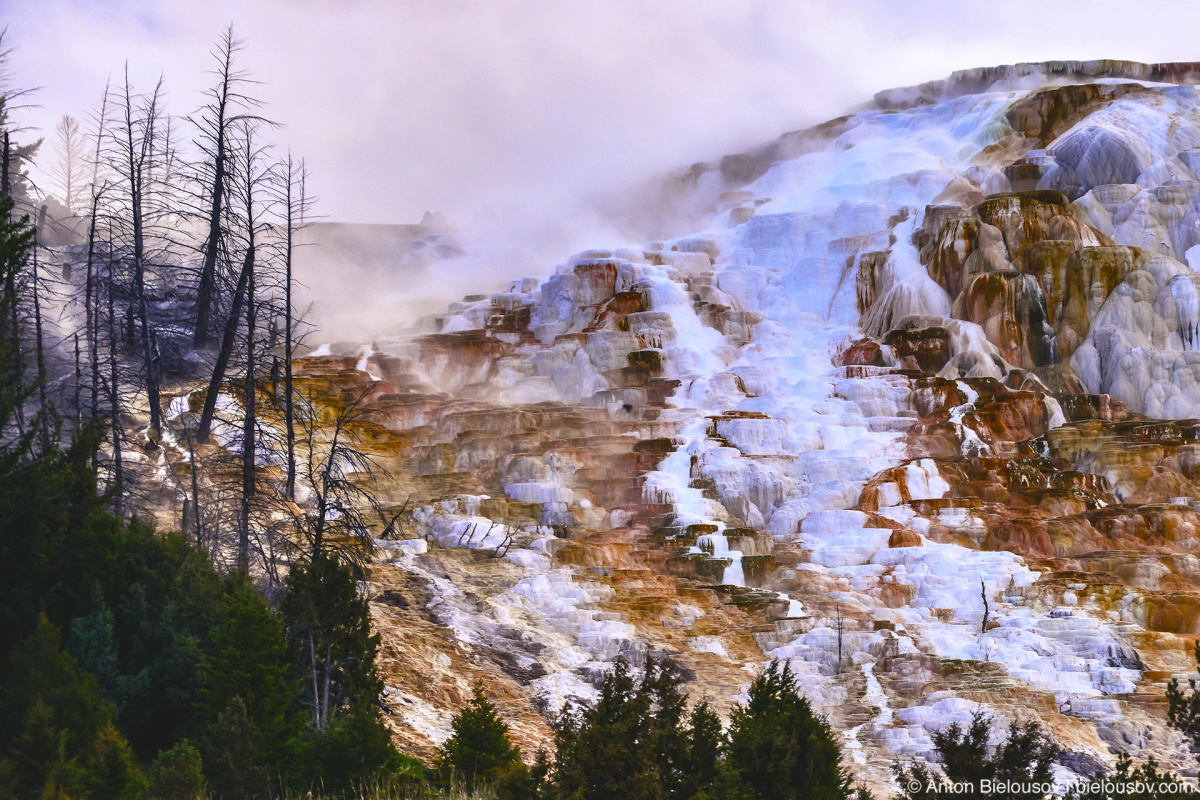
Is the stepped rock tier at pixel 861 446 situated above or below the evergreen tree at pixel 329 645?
above

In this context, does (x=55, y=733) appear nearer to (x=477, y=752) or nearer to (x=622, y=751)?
(x=477, y=752)

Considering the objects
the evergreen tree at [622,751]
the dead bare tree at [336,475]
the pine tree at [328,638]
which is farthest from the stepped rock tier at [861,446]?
the evergreen tree at [622,751]

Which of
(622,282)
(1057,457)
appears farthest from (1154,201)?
(622,282)

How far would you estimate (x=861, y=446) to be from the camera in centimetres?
3556

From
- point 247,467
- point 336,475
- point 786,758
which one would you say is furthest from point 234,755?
point 336,475

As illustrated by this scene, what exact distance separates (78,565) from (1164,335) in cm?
4209

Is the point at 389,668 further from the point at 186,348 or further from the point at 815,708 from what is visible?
the point at 186,348

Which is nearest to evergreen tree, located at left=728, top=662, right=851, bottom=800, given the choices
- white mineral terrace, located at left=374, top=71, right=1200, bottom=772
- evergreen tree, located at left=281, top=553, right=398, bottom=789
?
evergreen tree, located at left=281, top=553, right=398, bottom=789

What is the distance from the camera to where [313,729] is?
11.9 meters

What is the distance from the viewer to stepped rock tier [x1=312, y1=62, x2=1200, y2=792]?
2139 centimetres

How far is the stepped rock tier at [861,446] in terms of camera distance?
2139 cm

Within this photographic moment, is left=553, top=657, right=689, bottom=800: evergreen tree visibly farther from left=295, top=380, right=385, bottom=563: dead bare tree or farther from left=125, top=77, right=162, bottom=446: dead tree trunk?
left=125, top=77, right=162, bottom=446: dead tree trunk

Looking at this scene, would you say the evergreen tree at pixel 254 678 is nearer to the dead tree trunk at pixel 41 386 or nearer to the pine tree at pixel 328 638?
the pine tree at pixel 328 638

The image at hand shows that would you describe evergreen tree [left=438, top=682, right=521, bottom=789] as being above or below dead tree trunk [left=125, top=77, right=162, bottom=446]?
below
